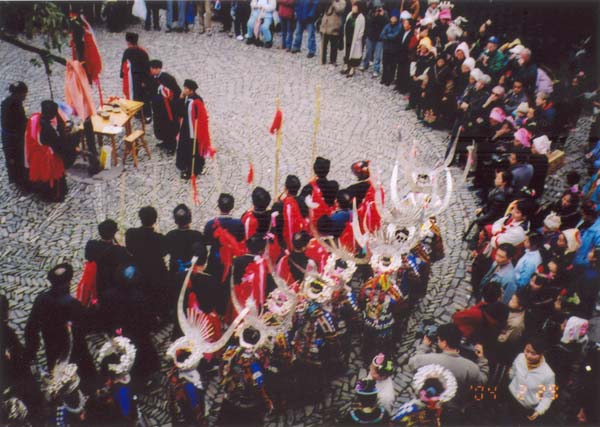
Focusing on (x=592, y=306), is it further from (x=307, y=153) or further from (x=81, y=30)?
(x=81, y=30)

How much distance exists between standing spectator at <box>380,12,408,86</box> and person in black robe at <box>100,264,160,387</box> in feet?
26.0

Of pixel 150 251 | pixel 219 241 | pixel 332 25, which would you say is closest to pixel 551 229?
pixel 219 241

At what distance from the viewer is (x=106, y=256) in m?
6.29

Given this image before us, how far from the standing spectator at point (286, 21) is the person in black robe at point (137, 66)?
425 cm

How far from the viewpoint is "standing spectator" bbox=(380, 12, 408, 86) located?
12.1 m

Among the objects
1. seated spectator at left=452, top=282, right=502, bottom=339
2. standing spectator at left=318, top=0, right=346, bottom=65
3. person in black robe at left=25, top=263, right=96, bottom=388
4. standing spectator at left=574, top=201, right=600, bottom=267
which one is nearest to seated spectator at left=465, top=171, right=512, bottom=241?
standing spectator at left=574, top=201, right=600, bottom=267

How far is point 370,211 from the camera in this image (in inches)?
277

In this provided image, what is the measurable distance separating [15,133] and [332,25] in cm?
683

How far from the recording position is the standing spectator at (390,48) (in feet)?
39.5

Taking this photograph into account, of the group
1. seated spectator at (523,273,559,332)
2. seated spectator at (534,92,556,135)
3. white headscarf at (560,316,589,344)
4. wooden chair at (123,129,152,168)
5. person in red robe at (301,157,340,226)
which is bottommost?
white headscarf at (560,316,589,344)

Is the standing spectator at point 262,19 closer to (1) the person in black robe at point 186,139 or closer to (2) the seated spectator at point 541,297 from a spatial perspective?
(1) the person in black robe at point 186,139

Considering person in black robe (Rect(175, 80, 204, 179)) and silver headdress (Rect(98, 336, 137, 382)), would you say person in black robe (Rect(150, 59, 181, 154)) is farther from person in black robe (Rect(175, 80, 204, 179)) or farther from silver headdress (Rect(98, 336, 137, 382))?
silver headdress (Rect(98, 336, 137, 382))

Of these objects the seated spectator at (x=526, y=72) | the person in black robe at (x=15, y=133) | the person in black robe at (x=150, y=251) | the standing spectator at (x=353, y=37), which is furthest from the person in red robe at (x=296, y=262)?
the standing spectator at (x=353, y=37)

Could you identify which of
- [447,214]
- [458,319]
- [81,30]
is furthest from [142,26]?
[458,319]
